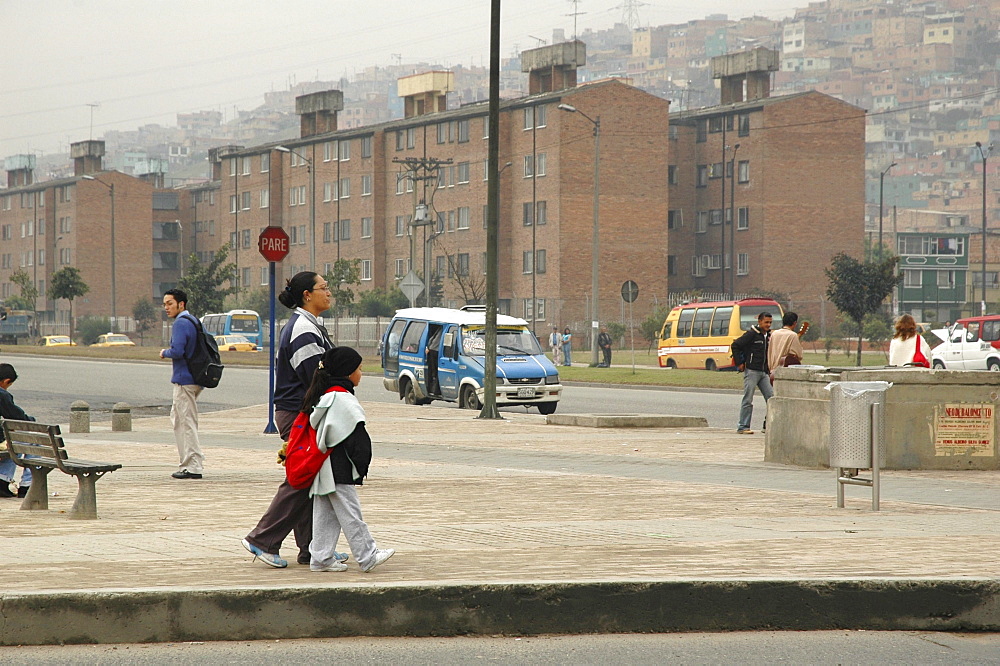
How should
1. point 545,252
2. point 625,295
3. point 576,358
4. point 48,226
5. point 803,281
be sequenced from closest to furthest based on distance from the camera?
point 625,295
point 576,358
point 545,252
point 803,281
point 48,226

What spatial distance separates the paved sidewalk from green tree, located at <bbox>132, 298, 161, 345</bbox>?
321ft

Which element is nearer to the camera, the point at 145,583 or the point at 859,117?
the point at 145,583

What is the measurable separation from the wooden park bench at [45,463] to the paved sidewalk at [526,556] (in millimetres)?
170

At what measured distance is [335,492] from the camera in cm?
743

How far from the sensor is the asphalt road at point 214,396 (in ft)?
86.6

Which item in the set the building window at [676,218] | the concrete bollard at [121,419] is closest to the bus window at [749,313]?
the concrete bollard at [121,419]

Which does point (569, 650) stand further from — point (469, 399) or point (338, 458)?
point (469, 399)

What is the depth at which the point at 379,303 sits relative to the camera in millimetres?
84688

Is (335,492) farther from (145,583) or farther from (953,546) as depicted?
(953,546)

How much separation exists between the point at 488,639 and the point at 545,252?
237 feet


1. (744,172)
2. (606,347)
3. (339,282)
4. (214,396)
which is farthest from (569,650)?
(744,172)

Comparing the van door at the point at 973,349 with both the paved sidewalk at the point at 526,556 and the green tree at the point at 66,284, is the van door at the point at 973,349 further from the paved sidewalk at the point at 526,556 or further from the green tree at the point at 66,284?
the green tree at the point at 66,284

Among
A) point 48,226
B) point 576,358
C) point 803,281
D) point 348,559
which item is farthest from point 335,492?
point 48,226

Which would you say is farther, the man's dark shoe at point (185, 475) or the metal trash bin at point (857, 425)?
the man's dark shoe at point (185, 475)
